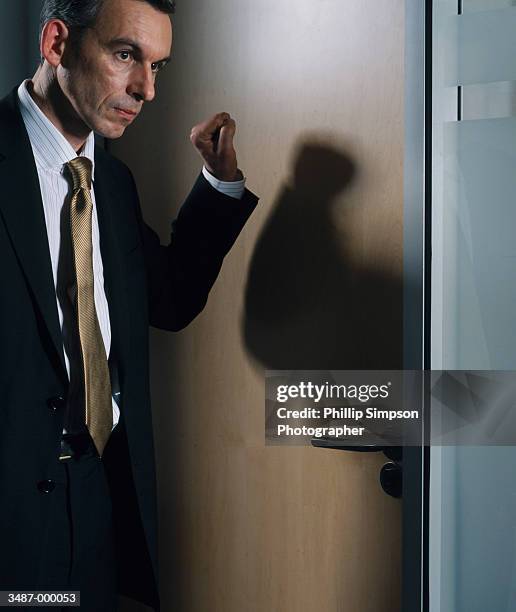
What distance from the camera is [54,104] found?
3.99 feet

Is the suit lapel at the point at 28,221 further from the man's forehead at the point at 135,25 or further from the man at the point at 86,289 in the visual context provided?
the man's forehead at the point at 135,25

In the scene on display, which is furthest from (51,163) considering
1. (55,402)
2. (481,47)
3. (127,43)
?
(481,47)

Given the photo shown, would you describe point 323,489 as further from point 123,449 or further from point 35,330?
point 35,330

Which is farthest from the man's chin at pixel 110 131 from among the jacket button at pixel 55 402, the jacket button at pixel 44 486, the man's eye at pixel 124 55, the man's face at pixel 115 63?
the jacket button at pixel 44 486

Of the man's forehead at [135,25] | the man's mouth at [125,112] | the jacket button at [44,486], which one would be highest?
the man's forehead at [135,25]

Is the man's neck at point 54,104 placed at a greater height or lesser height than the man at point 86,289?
greater

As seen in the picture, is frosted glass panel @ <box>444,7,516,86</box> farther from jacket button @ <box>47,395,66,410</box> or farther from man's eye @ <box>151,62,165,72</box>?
jacket button @ <box>47,395,66,410</box>

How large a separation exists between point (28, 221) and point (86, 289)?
138mm

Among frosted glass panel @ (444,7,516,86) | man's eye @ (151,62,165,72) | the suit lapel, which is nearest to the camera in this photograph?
frosted glass panel @ (444,7,516,86)

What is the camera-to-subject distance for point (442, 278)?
1.09 m

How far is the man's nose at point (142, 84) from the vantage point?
123 centimetres

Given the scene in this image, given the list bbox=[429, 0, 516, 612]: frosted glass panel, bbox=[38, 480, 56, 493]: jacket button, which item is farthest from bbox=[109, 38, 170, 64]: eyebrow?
bbox=[38, 480, 56, 493]: jacket button

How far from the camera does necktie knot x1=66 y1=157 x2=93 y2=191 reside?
1220 mm

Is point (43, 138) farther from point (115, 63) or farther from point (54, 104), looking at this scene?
point (115, 63)
